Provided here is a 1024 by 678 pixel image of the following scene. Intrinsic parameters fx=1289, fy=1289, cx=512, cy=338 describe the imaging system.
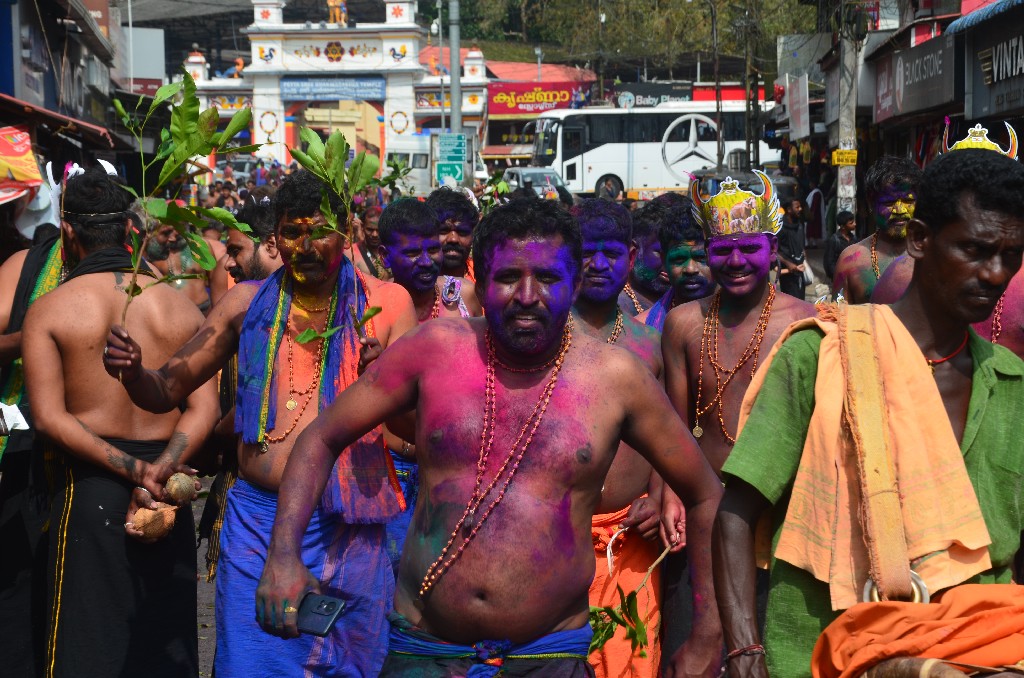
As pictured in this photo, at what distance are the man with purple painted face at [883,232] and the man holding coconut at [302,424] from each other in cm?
281

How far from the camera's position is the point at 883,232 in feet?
22.2

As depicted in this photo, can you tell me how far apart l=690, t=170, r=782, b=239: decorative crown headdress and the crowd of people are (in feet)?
0.04

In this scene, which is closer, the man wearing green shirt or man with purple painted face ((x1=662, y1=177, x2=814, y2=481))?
the man wearing green shirt

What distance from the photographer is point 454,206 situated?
7723mm

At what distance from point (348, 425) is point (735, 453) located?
114 centimetres

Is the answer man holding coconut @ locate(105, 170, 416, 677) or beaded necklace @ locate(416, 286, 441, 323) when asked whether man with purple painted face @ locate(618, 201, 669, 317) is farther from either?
man holding coconut @ locate(105, 170, 416, 677)

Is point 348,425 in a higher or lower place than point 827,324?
lower

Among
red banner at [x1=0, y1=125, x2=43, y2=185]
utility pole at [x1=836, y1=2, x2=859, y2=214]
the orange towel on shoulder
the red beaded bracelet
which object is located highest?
utility pole at [x1=836, y1=2, x2=859, y2=214]

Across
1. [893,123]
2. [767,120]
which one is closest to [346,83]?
[767,120]

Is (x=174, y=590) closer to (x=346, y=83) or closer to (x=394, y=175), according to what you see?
(x=394, y=175)

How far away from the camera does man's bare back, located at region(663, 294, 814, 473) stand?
5.13m

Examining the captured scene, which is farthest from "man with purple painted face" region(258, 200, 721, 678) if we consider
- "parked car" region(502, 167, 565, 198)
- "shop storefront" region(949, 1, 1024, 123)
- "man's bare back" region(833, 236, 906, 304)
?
"parked car" region(502, 167, 565, 198)

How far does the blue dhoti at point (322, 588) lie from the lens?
4.57 meters

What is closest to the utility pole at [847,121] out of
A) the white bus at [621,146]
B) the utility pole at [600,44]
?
the white bus at [621,146]
